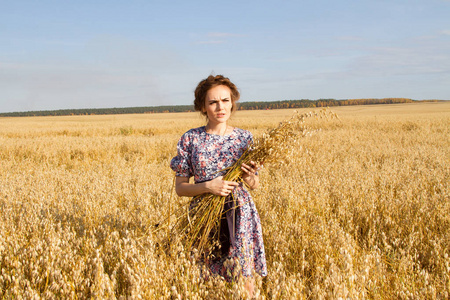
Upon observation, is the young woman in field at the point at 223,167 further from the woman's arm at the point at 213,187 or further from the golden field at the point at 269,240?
the golden field at the point at 269,240

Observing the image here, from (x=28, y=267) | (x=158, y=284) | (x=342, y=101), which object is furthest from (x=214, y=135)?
(x=342, y=101)

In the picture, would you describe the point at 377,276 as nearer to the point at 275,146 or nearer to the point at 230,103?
the point at 275,146

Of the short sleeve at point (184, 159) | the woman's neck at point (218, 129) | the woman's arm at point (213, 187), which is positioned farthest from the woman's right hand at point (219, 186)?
the woman's neck at point (218, 129)

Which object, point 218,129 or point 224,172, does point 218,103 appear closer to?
point 218,129

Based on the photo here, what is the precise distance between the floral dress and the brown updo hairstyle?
23cm

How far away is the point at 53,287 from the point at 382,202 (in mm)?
3389

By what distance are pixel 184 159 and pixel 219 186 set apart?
451mm

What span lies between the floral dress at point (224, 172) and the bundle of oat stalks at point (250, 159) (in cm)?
11

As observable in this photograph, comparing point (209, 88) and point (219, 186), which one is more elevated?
point (209, 88)

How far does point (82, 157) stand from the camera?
8.84 meters

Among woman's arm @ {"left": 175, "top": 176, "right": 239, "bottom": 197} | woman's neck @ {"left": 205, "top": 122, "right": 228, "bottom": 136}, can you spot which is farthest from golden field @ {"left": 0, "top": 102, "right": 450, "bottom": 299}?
woman's neck @ {"left": 205, "top": 122, "right": 228, "bottom": 136}

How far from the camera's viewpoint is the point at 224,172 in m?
2.34

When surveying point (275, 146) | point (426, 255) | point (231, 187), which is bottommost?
point (426, 255)

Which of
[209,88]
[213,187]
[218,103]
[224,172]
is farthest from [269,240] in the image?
[209,88]
